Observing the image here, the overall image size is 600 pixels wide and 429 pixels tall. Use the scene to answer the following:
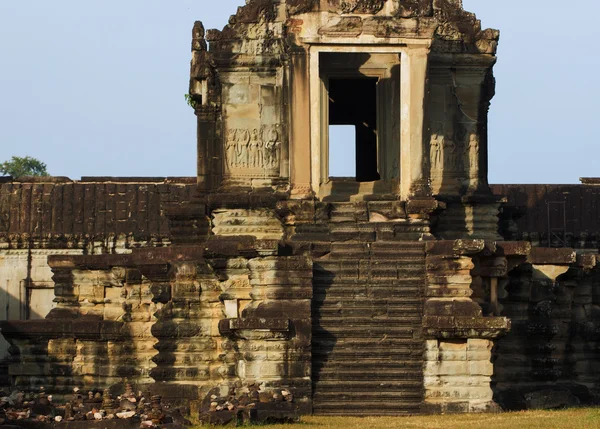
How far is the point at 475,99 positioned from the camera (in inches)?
1395

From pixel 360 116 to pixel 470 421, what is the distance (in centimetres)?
1339

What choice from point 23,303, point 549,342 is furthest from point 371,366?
point 23,303

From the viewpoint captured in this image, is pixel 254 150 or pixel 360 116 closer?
pixel 254 150

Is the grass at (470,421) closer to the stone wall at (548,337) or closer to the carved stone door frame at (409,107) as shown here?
the stone wall at (548,337)

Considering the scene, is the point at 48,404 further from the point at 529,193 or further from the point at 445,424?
the point at 529,193

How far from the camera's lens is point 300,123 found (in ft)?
110

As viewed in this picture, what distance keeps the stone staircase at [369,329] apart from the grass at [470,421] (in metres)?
0.70

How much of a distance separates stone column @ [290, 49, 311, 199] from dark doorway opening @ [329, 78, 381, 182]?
20.0 feet

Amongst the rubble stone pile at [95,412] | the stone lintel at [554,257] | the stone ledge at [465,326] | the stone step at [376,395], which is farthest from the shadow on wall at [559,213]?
the rubble stone pile at [95,412]

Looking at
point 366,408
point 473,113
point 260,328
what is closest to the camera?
point 366,408

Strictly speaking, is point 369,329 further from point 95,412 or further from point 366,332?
point 95,412

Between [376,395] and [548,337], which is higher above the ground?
[548,337]

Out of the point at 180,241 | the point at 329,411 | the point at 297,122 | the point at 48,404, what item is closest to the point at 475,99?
the point at 297,122

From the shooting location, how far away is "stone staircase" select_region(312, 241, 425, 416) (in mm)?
29766
